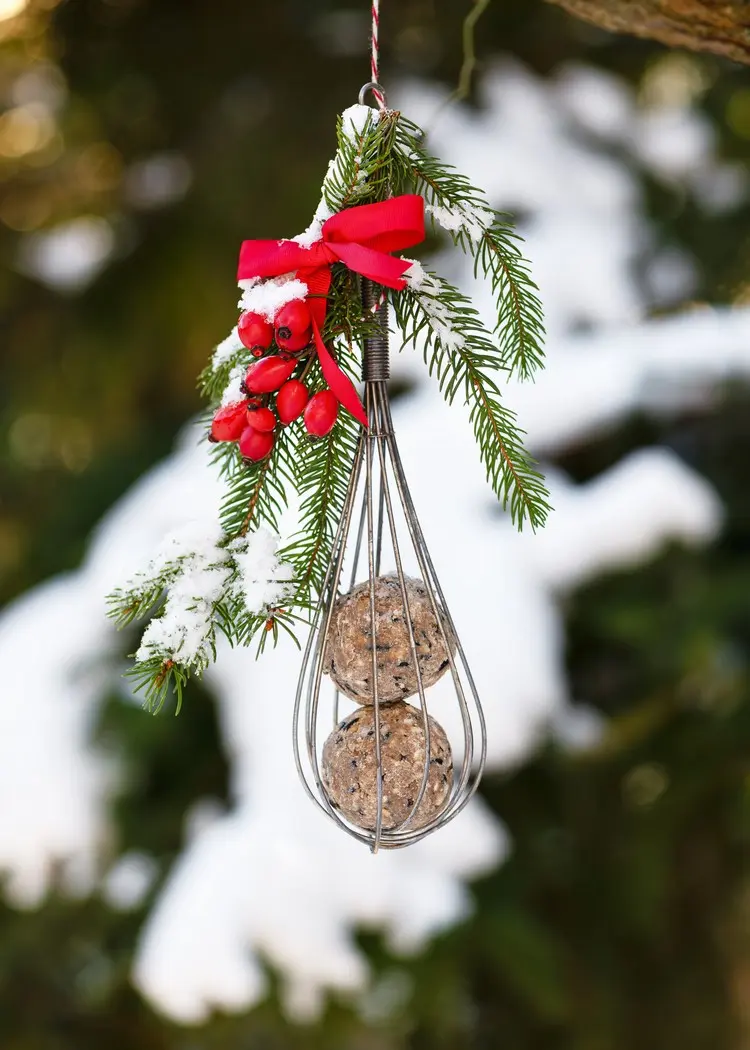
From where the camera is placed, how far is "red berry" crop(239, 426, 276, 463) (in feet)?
2.20

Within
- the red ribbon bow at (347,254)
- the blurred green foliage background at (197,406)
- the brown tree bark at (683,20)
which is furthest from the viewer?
the blurred green foliage background at (197,406)

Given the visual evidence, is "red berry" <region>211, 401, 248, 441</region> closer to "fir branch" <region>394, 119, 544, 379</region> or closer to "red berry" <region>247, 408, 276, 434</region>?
"red berry" <region>247, 408, 276, 434</region>

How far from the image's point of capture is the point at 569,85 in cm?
202

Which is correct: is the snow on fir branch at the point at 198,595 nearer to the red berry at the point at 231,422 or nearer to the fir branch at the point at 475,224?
the red berry at the point at 231,422

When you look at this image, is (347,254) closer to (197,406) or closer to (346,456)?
(346,456)

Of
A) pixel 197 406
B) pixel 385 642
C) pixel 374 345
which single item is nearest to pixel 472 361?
pixel 374 345

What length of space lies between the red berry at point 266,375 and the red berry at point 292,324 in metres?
0.01

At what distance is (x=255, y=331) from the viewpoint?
2.20ft

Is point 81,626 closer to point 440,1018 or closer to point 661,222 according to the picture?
point 440,1018

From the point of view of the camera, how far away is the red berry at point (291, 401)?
26.1 inches

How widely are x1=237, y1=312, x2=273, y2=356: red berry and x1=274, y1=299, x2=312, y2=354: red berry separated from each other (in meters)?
0.01

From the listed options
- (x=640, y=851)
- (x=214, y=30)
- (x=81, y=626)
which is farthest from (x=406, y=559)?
(x=214, y=30)

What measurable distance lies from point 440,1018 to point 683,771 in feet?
1.93

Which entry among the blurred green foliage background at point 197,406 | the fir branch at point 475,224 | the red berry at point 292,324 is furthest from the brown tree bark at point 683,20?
the blurred green foliage background at point 197,406
